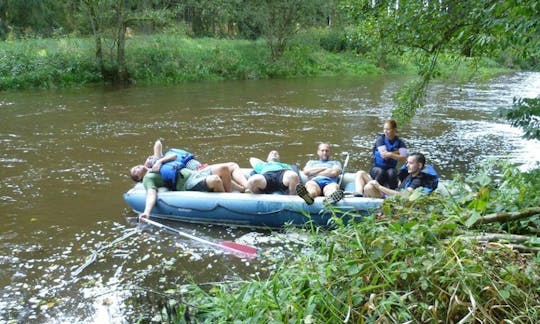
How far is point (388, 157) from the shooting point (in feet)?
19.4

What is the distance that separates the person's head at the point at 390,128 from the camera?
594cm

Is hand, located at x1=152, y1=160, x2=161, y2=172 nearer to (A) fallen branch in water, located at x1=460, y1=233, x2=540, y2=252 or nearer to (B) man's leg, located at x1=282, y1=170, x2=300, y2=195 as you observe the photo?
(B) man's leg, located at x1=282, y1=170, x2=300, y2=195

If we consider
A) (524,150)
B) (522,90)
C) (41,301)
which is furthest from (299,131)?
(522,90)

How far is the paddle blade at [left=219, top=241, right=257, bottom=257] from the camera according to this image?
4715mm

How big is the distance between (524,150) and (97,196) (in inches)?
287

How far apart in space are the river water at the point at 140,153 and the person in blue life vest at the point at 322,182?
1.64 feet

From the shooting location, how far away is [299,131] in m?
10.5

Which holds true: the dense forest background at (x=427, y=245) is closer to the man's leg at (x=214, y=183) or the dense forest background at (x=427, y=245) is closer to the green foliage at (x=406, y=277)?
the green foliage at (x=406, y=277)

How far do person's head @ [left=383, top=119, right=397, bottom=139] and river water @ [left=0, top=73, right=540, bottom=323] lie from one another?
3.51 feet

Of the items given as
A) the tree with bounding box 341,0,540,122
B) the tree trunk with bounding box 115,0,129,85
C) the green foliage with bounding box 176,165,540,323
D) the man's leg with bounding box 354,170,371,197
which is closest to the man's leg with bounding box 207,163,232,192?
the man's leg with bounding box 354,170,371,197

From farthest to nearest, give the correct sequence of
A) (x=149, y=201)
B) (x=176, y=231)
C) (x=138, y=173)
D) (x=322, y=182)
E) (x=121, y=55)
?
1. (x=121, y=55)
2. (x=138, y=173)
3. (x=322, y=182)
4. (x=149, y=201)
5. (x=176, y=231)

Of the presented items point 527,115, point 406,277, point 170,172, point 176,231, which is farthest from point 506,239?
point 170,172

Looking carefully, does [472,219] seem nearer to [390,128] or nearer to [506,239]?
[506,239]

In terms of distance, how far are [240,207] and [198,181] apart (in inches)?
27.3
